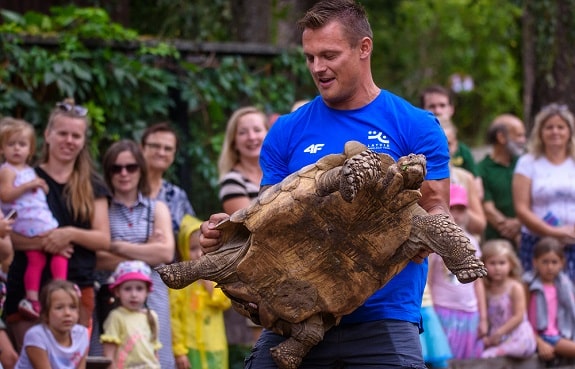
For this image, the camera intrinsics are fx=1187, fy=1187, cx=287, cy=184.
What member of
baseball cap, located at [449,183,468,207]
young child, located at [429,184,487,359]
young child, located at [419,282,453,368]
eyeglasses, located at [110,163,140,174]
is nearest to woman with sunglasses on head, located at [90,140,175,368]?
eyeglasses, located at [110,163,140,174]

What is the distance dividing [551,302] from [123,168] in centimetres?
396

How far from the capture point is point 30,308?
24.8 ft

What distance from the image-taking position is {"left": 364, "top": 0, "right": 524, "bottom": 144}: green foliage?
24.6 metres

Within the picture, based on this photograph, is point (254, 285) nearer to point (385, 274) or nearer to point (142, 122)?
point (385, 274)

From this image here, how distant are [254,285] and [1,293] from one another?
2853 mm

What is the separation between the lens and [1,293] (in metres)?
7.30

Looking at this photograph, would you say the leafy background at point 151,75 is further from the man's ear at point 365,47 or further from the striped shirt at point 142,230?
the man's ear at point 365,47

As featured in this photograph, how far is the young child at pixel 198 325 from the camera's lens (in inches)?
334

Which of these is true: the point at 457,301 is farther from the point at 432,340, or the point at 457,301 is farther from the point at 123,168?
the point at 123,168

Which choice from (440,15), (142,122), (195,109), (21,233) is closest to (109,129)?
(142,122)

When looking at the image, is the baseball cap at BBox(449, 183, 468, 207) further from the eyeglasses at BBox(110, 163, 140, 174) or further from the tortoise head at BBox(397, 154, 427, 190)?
the tortoise head at BBox(397, 154, 427, 190)

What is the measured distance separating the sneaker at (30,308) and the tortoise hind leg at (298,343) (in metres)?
3.01

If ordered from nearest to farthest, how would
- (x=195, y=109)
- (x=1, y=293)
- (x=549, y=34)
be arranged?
(x=1, y=293), (x=195, y=109), (x=549, y=34)

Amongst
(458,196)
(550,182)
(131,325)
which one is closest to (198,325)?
(131,325)
